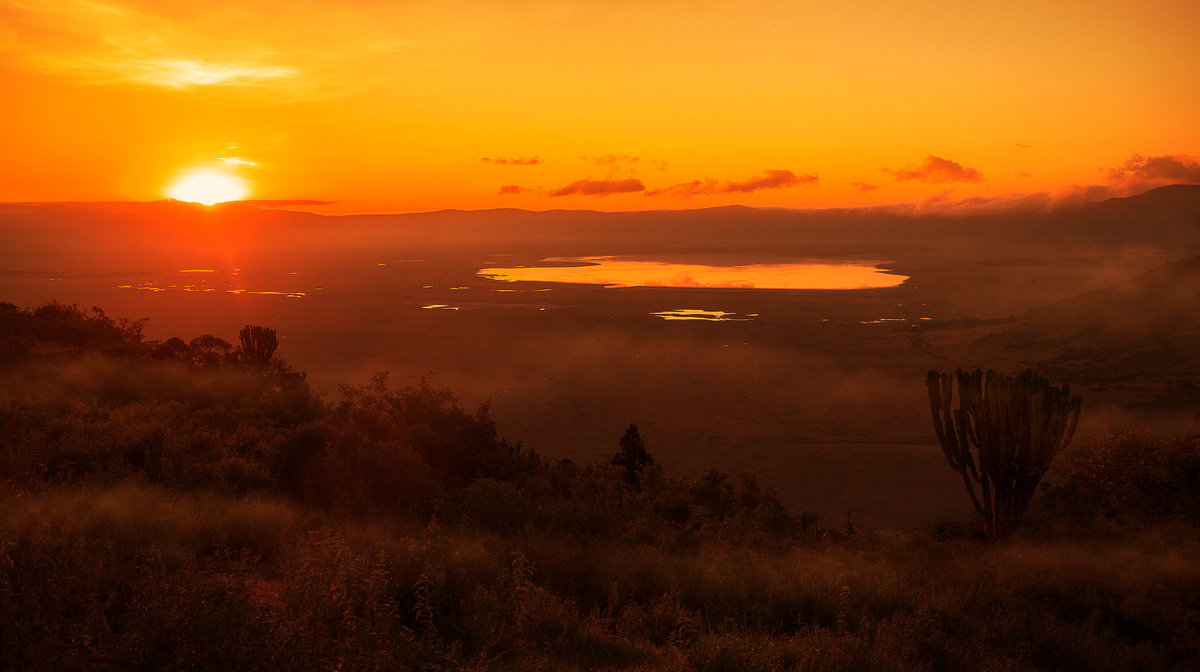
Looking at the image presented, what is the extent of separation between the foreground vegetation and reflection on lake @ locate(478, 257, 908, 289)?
276 ft

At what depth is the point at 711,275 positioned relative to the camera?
4702 inches

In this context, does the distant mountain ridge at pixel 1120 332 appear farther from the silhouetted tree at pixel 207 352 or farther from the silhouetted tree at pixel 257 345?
the silhouetted tree at pixel 207 352

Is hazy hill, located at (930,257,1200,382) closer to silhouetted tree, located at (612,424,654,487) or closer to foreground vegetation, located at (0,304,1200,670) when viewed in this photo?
silhouetted tree, located at (612,424,654,487)

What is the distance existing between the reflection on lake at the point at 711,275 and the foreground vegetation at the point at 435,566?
84.3 metres

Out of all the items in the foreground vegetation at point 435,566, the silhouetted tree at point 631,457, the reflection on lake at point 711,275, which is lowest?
the silhouetted tree at point 631,457

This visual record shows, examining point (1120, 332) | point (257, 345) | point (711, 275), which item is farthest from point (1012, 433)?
point (711, 275)

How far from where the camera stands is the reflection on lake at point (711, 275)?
332ft

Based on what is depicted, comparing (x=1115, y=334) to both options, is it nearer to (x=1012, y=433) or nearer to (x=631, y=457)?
(x=1012, y=433)

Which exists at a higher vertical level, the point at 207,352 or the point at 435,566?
the point at 207,352

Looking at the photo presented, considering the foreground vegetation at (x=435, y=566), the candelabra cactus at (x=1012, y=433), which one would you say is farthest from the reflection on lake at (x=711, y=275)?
the foreground vegetation at (x=435, y=566)

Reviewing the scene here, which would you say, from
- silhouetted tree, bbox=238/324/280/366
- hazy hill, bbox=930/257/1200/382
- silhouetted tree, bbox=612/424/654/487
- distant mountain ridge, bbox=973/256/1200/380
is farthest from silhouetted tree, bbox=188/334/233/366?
distant mountain ridge, bbox=973/256/1200/380

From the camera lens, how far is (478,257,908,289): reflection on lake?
10125 centimetres

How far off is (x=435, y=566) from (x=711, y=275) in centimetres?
11480

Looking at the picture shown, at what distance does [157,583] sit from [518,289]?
88073 mm
